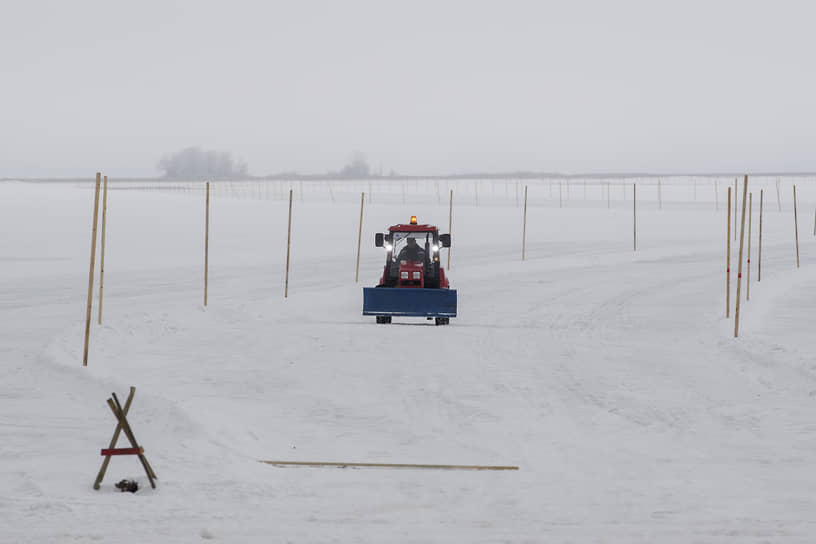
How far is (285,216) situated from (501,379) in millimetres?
39371

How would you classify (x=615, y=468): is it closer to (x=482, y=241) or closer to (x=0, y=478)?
(x=0, y=478)

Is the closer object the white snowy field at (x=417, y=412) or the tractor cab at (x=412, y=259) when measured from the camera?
the white snowy field at (x=417, y=412)

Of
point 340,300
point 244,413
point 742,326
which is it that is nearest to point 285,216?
point 340,300

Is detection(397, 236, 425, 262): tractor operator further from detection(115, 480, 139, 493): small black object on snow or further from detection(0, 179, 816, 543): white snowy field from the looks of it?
detection(115, 480, 139, 493): small black object on snow

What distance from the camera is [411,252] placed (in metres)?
17.3

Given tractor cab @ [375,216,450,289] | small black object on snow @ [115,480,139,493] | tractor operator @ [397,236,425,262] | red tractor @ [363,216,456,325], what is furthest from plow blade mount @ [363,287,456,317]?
small black object on snow @ [115,480,139,493]

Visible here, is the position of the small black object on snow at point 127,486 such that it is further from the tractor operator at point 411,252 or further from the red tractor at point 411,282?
the tractor operator at point 411,252

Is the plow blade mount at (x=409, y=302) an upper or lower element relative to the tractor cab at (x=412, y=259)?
lower

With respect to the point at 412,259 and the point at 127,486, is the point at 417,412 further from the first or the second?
the point at 412,259

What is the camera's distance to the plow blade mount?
52.1 feet

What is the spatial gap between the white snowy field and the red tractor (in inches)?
17.6

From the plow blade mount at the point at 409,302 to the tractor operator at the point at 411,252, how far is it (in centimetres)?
146

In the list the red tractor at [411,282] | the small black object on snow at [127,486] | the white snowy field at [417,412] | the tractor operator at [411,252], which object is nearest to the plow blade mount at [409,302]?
the red tractor at [411,282]

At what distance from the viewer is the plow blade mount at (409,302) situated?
625 inches
